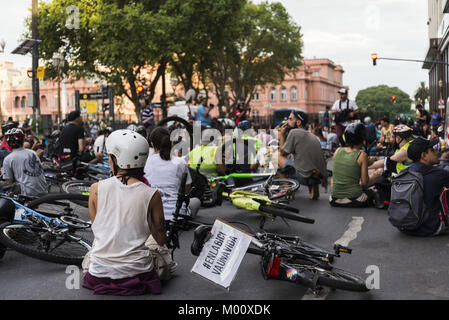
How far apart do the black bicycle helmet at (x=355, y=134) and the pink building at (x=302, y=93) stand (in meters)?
96.9

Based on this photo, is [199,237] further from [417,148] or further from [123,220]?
[417,148]

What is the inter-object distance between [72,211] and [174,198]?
1232mm

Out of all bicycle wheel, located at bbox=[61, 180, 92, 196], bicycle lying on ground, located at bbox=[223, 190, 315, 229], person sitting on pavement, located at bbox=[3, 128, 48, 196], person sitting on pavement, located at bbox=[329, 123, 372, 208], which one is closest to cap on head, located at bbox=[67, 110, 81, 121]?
bicycle wheel, located at bbox=[61, 180, 92, 196]

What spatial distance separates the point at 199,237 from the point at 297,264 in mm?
896

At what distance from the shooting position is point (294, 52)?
175ft

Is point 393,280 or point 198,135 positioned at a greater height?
point 198,135

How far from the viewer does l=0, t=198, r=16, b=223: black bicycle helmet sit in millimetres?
5613

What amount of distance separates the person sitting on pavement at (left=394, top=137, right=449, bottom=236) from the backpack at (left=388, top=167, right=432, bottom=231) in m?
0.05

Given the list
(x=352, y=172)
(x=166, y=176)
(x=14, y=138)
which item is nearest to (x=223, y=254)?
(x=166, y=176)

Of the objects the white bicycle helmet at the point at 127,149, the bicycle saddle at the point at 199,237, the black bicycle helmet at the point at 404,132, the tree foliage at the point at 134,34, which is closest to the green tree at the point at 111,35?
the tree foliage at the point at 134,34

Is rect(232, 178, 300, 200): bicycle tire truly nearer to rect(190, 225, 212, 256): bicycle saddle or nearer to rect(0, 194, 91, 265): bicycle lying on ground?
rect(0, 194, 91, 265): bicycle lying on ground

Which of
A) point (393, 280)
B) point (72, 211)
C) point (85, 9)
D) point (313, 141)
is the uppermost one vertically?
point (85, 9)

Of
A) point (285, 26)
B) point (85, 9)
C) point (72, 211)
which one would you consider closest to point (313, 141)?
point (72, 211)

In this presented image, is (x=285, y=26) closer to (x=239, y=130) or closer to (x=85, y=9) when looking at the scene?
(x=85, y=9)
